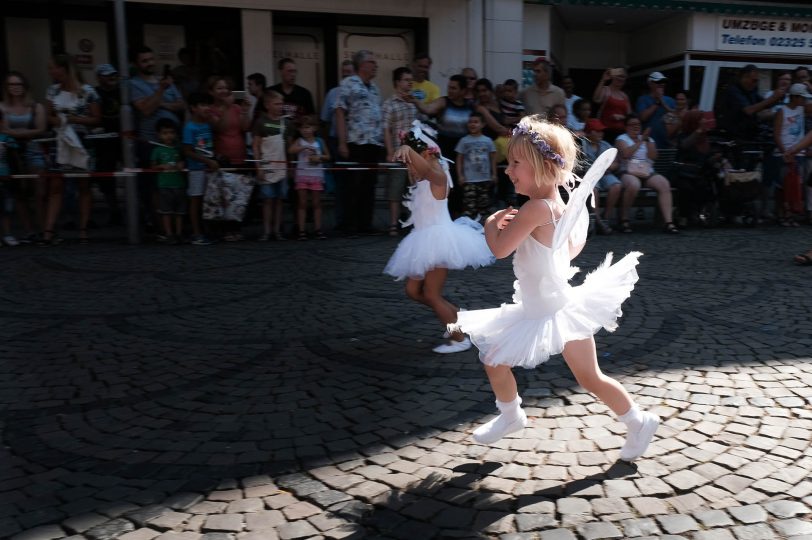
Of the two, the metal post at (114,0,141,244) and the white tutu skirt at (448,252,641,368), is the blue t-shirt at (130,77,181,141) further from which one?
the white tutu skirt at (448,252,641,368)

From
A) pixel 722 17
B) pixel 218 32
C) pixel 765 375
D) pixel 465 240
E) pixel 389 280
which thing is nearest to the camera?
pixel 765 375

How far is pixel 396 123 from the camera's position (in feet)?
34.3

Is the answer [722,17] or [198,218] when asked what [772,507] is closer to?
[198,218]

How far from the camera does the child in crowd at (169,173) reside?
32.7 feet

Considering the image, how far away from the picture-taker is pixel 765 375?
4.43 metres

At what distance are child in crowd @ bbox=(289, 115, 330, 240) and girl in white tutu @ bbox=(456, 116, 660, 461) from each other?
7.32 m

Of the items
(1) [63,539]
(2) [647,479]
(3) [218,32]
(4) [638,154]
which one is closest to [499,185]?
(4) [638,154]

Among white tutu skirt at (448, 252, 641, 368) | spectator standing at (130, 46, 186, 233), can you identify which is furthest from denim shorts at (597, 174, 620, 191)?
white tutu skirt at (448, 252, 641, 368)

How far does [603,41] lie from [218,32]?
34.5ft

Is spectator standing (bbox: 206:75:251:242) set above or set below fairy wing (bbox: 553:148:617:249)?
above

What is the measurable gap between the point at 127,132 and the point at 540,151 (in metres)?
8.12

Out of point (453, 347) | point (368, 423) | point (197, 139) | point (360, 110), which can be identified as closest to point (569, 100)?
point (360, 110)

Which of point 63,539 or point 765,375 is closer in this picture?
point 63,539

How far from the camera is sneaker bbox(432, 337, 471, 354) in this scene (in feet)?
16.6
